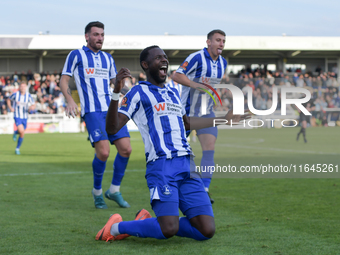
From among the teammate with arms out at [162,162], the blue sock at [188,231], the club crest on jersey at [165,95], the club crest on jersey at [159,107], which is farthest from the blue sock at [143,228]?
the club crest on jersey at [165,95]

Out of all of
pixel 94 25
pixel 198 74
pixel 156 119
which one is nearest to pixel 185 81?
pixel 198 74

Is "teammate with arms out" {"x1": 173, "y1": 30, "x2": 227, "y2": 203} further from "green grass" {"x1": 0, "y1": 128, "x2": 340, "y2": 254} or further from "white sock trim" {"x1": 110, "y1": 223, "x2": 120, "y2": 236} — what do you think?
"white sock trim" {"x1": 110, "y1": 223, "x2": 120, "y2": 236}

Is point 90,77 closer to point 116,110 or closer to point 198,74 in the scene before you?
point 198,74

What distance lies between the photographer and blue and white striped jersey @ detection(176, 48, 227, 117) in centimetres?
612

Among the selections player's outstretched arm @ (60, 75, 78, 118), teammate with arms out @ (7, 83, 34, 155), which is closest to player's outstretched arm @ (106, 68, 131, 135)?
player's outstretched arm @ (60, 75, 78, 118)

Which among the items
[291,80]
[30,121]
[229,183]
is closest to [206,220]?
[229,183]

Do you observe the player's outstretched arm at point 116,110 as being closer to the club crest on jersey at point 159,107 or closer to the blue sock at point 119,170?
the club crest on jersey at point 159,107

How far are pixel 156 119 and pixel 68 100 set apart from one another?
6.41 ft

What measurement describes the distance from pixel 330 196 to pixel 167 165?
3.03 metres

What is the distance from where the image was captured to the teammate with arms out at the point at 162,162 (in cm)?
379

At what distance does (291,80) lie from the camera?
36.4 metres

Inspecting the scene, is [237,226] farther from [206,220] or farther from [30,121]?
[30,121]

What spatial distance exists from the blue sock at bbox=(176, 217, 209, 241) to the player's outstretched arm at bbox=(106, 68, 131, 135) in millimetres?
889

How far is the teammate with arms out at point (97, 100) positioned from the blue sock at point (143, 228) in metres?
1.70
